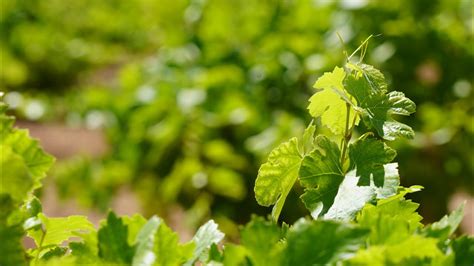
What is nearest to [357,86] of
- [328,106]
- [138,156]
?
[328,106]

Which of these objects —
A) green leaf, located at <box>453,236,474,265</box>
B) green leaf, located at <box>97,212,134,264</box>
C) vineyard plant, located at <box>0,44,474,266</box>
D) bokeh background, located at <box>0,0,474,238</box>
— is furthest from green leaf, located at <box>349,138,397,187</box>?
bokeh background, located at <box>0,0,474,238</box>

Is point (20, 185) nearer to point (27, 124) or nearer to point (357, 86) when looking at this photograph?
point (357, 86)

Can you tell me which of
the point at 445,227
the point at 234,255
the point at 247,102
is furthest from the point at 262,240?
the point at 247,102

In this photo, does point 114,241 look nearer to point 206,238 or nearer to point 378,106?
point 206,238

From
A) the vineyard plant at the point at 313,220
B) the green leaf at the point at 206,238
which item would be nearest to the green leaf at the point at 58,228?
the vineyard plant at the point at 313,220

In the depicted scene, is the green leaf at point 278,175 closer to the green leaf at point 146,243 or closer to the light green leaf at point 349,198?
the light green leaf at point 349,198
